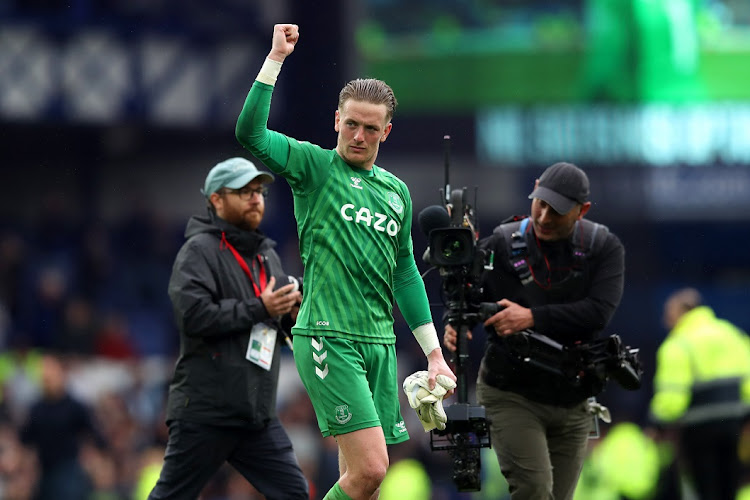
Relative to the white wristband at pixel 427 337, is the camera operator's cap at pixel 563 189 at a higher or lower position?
higher

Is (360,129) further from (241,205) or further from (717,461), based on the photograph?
(717,461)

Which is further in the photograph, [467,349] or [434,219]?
[467,349]

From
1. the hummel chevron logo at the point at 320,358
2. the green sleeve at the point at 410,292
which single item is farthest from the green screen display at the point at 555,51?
the hummel chevron logo at the point at 320,358

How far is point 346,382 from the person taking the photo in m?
5.60

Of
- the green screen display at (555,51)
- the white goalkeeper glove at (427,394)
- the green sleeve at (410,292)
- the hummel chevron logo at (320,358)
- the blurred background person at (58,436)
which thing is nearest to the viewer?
the hummel chevron logo at (320,358)

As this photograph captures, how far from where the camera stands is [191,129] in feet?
64.5

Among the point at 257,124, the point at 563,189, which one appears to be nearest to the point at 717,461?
the point at 563,189

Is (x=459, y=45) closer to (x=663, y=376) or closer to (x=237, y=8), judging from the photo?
(x=237, y=8)

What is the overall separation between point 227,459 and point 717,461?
509 cm

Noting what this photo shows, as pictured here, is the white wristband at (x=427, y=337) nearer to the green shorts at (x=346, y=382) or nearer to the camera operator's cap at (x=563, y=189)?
the green shorts at (x=346, y=382)

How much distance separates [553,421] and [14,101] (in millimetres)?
13256

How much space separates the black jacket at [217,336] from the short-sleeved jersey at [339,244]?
116 centimetres

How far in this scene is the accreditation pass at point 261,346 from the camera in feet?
22.9

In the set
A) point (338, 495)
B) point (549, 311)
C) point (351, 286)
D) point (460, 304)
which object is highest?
point (351, 286)
